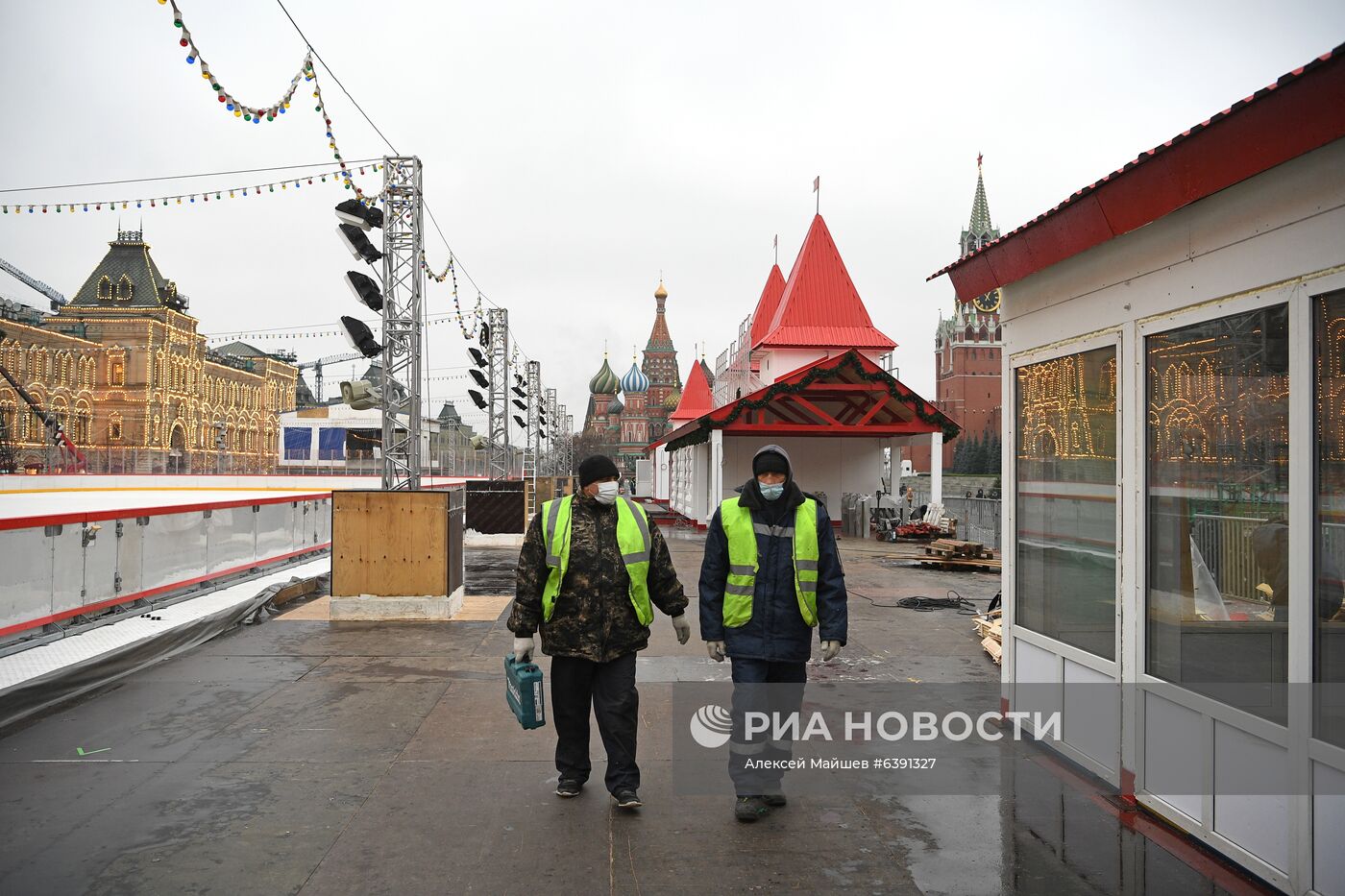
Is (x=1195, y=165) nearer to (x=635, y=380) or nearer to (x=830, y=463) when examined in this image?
(x=830, y=463)

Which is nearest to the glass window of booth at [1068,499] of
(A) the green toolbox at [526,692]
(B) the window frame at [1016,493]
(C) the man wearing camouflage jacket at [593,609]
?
(B) the window frame at [1016,493]

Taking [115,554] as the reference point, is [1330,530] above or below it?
above

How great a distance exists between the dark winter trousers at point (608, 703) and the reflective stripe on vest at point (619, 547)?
0.97 ft

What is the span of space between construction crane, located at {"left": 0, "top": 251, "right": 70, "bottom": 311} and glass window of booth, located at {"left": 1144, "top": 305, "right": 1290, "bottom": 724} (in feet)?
112

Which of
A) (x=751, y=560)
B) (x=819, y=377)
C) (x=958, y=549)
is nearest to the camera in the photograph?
(x=751, y=560)

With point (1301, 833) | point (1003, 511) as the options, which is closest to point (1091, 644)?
point (1003, 511)

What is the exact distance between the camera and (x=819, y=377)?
23922 mm

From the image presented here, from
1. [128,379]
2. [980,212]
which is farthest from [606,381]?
[128,379]

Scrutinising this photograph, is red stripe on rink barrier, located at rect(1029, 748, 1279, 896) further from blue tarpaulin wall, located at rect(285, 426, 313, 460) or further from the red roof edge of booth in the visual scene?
blue tarpaulin wall, located at rect(285, 426, 313, 460)

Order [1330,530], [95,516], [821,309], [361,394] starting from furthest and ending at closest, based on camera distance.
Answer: [821,309] < [361,394] < [95,516] < [1330,530]

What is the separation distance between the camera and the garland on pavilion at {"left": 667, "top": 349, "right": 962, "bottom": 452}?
23906mm

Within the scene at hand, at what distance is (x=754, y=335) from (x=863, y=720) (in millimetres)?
30567

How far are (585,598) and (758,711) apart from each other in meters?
1.07

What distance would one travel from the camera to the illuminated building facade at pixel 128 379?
39.1 metres
